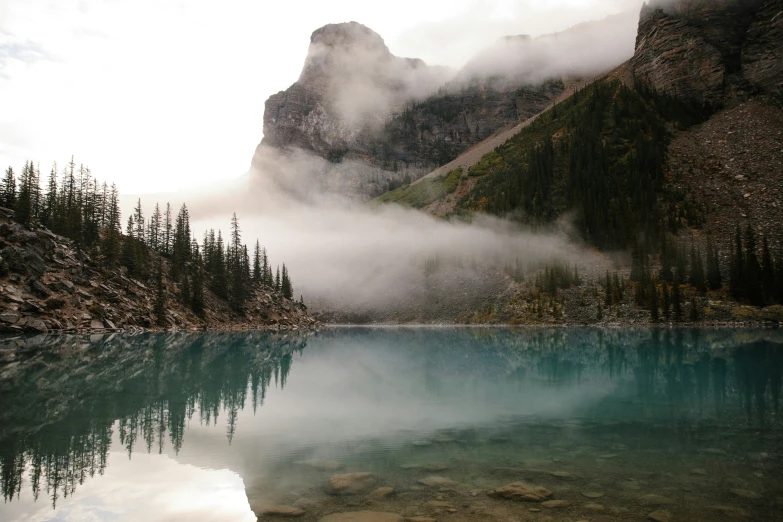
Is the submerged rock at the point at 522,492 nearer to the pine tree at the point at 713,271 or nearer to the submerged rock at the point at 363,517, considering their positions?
the submerged rock at the point at 363,517

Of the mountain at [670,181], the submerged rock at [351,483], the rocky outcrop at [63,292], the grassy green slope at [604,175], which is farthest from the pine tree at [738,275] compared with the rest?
the submerged rock at [351,483]

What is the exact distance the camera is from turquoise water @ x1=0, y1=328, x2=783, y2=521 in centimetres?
1027

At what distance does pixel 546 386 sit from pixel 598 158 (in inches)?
5378

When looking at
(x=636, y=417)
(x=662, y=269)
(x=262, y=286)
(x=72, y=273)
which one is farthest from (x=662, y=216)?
(x=72, y=273)

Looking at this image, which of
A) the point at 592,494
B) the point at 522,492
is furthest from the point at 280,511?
the point at 592,494

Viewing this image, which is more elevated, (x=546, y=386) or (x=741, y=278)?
(x=741, y=278)

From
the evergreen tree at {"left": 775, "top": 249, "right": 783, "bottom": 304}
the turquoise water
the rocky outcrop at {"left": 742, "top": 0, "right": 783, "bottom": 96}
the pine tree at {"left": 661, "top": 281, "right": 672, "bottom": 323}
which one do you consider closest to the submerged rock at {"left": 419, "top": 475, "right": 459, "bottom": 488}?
the turquoise water

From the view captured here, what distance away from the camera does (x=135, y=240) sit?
99312 mm

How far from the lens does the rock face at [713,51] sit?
14362cm

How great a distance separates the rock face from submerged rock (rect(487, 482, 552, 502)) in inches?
6891

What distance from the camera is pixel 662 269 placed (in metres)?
108

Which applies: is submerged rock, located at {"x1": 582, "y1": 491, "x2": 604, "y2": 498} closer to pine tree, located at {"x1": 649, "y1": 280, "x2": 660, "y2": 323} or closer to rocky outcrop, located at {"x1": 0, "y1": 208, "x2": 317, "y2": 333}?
rocky outcrop, located at {"x1": 0, "y1": 208, "x2": 317, "y2": 333}

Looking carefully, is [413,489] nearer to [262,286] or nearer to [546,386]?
[546,386]

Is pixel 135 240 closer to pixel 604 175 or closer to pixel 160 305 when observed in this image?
pixel 160 305
